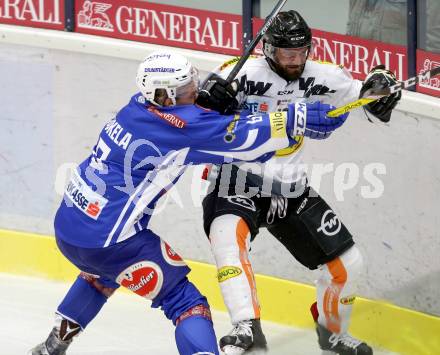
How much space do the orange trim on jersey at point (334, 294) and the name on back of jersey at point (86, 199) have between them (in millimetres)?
975

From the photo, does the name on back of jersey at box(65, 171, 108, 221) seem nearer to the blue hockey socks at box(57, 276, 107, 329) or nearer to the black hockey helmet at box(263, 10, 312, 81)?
the blue hockey socks at box(57, 276, 107, 329)

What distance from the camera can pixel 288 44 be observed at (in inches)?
170

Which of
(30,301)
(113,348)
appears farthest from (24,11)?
(113,348)

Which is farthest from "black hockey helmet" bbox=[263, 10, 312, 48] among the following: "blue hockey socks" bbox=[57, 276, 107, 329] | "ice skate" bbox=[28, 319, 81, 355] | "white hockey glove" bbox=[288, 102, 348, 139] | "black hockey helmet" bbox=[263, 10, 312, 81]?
"ice skate" bbox=[28, 319, 81, 355]

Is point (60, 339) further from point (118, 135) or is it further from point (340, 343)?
point (340, 343)

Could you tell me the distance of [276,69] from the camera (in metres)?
4.45

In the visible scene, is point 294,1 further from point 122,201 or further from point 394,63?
point 122,201

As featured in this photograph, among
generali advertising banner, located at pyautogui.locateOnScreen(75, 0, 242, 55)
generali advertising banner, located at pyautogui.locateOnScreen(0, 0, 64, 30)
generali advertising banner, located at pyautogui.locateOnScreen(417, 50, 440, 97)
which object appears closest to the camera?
generali advertising banner, located at pyautogui.locateOnScreen(417, 50, 440, 97)

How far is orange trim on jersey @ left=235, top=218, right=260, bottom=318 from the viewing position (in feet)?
13.9

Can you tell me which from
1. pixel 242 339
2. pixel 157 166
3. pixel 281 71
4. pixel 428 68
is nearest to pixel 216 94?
pixel 281 71

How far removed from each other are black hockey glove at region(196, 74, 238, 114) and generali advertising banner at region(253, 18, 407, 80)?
854 millimetres

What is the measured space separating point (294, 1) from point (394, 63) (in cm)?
56

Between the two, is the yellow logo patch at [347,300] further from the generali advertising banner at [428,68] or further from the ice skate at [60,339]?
the ice skate at [60,339]

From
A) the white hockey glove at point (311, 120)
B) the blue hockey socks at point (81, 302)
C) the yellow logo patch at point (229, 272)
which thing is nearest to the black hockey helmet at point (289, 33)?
the white hockey glove at point (311, 120)
